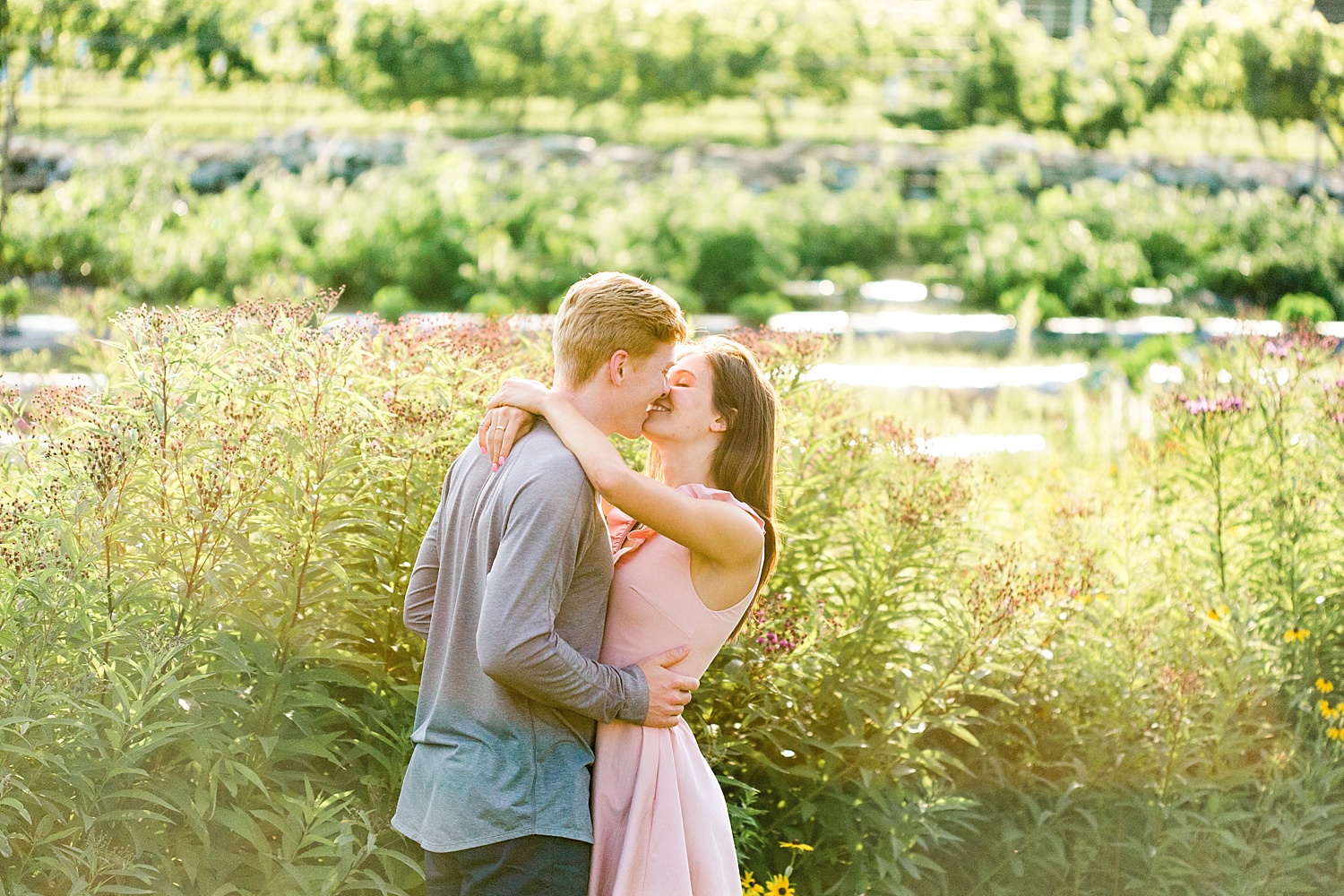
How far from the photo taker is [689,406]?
2543 millimetres

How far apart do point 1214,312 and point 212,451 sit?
1423cm

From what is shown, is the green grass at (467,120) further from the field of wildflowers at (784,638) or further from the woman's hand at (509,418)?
the woman's hand at (509,418)

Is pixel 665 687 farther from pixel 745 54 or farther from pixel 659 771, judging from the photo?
pixel 745 54

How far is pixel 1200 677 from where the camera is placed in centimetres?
409

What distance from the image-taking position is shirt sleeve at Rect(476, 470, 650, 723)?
212 centimetres

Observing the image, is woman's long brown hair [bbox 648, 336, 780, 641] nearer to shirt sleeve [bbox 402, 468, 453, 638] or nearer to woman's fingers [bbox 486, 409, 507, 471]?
Answer: woman's fingers [bbox 486, 409, 507, 471]

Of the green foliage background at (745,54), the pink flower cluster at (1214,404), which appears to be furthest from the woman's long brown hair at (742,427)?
the green foliage background at (745,54)

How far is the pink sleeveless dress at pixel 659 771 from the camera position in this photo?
7.46ft

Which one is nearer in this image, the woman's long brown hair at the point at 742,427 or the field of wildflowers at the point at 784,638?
the woman's long brown hair at the point at 742,427

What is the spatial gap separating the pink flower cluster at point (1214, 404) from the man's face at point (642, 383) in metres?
2.76

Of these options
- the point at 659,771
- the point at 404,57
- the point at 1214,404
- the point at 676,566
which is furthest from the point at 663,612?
the point at 404,57

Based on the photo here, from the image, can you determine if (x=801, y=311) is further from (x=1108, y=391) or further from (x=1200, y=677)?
(x=1200, y=677)

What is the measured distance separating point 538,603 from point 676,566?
37 centimetres

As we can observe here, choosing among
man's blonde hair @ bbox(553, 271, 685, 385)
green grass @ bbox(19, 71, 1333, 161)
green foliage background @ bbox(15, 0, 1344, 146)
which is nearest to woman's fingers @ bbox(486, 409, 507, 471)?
man's blonde hair @ bbox(553, 271, 685, 385)
